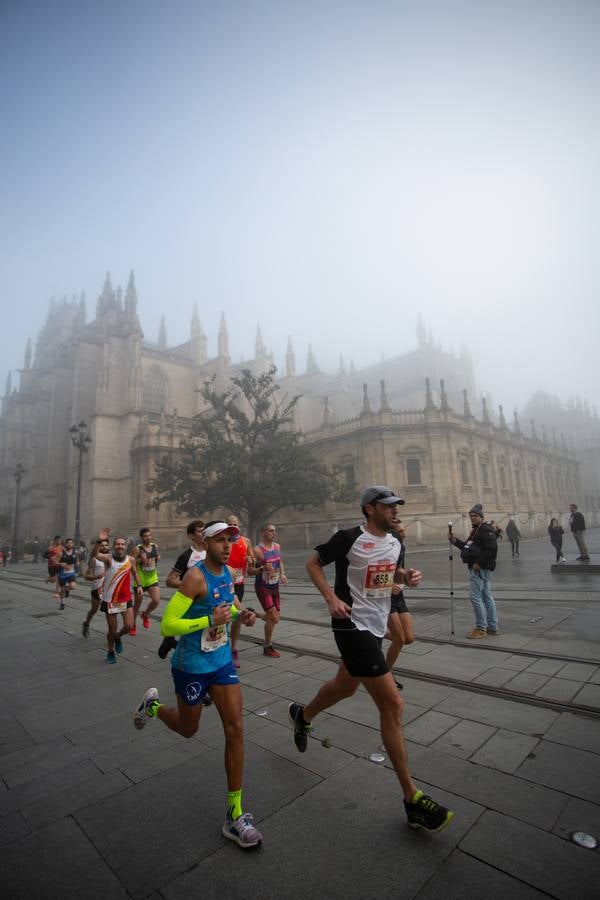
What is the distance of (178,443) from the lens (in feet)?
129

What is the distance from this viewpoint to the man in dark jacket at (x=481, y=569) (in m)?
6.46

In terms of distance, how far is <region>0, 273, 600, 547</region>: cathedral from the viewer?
3106 cm

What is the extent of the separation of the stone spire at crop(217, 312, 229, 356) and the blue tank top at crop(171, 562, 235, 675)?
155ft

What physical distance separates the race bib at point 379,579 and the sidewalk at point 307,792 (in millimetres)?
1204

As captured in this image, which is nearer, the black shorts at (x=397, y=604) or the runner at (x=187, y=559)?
the black shorts at (x=397, y=604)

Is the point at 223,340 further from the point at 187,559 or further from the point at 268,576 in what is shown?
the point at 187,559

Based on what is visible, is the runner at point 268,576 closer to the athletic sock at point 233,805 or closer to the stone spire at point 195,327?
the athletic sock at point 233,805

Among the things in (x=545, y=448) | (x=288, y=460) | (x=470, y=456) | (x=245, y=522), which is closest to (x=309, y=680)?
(x=288, y=460)

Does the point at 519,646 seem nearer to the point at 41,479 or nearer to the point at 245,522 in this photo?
the point at 245,522

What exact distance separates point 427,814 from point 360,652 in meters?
0.85

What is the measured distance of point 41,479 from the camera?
155 ft

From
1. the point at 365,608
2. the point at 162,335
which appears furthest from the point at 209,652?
the point at 162,335

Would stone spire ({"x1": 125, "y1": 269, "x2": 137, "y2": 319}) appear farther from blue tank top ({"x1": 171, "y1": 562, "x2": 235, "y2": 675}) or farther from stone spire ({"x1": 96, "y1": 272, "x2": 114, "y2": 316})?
blue tank top ({"x1": 171, "y1": 562, "x2": 235, "y2": 675})

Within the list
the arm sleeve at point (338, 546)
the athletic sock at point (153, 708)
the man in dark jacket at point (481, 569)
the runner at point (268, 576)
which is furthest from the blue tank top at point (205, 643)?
the man in dark jacket at point (481, 569)
